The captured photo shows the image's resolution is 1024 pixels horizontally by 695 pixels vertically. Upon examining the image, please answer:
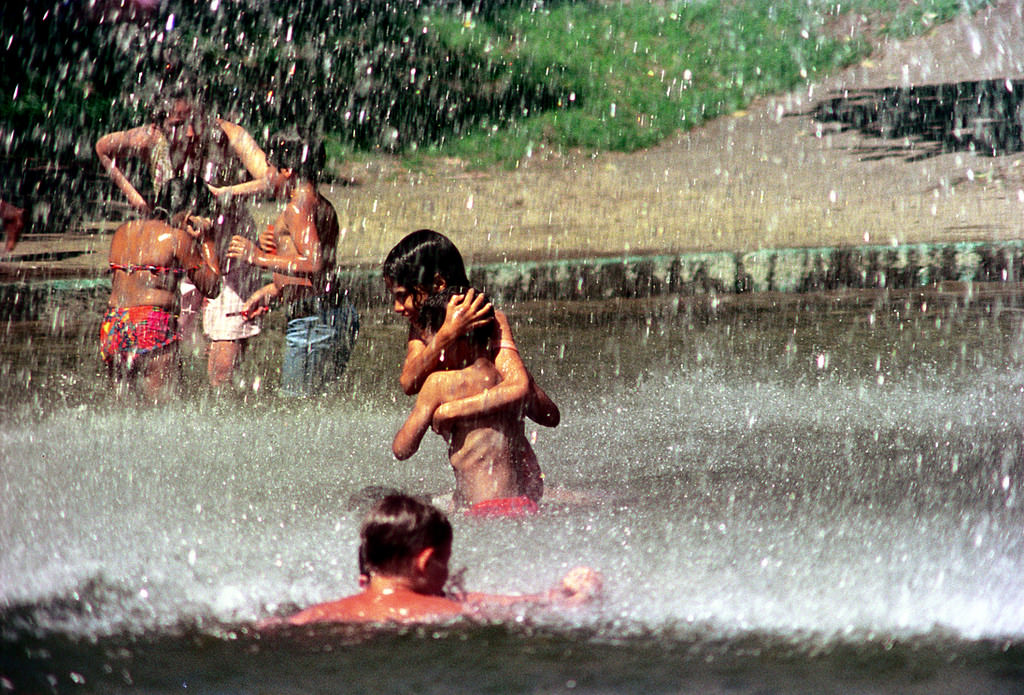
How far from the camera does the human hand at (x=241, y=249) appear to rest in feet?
16.7

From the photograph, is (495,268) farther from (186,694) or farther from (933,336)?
(186,694)

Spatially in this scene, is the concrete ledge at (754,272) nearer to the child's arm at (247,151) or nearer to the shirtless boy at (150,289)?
the child's arm at (247,151)

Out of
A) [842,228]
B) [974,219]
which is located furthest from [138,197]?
[974,219]

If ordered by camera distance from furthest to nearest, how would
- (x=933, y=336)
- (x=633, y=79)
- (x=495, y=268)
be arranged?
(x=633, y=79), (x=495, y=268), (x=933, y=336)

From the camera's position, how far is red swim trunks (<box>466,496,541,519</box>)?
11.9ft

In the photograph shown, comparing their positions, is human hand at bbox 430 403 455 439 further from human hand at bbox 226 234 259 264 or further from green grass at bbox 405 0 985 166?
green grass at bbox 405 0 985 166

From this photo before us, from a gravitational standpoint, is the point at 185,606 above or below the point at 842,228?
below

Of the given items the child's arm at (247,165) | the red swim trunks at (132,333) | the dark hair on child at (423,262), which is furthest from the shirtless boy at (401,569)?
the child's arm at (247,165)

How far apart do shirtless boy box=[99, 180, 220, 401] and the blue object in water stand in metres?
0.48

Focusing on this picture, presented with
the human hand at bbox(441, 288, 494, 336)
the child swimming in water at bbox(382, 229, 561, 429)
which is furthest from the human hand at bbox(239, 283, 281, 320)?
the human hand at bbox(441, 288, 494, 336)

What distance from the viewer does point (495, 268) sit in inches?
297

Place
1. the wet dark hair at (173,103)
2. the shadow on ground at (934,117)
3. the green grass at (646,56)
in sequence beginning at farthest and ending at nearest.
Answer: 1. the green grass at (646,56)
2. the shadow on ground at (934,117)
3. the wet dark hair at (173,103)

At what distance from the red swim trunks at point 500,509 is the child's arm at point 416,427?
27 centimetres

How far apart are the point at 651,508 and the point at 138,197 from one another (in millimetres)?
2714
